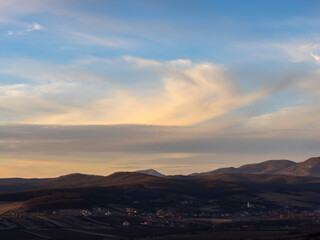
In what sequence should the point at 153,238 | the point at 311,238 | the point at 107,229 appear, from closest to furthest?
1. the point at 311,238
2. the point at 153,238
3. the point at 107,229

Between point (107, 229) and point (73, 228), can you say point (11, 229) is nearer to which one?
point (73, 228)

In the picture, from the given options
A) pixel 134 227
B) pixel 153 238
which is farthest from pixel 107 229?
pixel 153 238

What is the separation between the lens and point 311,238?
4478 inches

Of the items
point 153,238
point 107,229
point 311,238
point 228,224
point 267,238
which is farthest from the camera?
point 228,224

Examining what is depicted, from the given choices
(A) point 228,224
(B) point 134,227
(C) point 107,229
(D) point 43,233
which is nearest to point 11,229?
(D) point 43,233

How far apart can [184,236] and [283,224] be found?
56.8 m

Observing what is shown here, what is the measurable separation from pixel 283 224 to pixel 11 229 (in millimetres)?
105129

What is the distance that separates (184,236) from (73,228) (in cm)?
4953

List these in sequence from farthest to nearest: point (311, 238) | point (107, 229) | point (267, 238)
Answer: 1. point (107, 229)
2. point (267, 238)
3. point (311, 238)

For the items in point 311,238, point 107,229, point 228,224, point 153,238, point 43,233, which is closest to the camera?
point 311,238

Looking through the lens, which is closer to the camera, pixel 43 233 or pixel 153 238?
pixel 153 238

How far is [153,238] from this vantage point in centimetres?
14812

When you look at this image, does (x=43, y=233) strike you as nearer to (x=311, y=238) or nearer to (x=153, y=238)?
(x=153, y=238)

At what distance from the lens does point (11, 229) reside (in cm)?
17200
